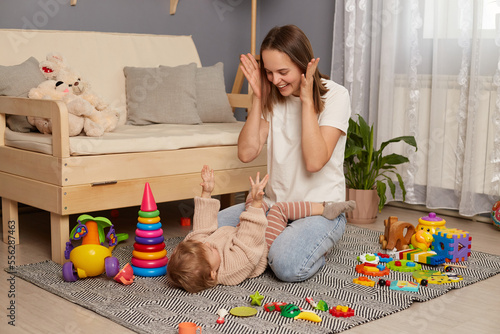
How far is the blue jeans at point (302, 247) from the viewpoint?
182 cm

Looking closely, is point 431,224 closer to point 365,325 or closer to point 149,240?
point 365,325

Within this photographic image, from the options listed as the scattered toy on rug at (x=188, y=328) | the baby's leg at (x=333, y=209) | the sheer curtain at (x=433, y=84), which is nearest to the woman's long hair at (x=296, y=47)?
the baby's leg at (x=333, y=209)

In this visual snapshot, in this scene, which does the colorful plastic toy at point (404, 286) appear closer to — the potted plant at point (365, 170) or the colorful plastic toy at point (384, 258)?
the colorful plastic toy at point (384, 258)

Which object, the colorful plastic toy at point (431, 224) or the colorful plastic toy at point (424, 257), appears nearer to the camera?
the colorful plastic toy at point (424, 257)

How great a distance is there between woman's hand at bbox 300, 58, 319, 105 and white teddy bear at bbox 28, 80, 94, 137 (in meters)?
0.82

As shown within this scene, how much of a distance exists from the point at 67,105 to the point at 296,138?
847 mm

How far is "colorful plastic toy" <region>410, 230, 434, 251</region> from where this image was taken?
214 centimetres

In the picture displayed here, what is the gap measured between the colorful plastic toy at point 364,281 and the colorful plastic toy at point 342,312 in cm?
25

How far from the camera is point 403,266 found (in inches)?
79.5

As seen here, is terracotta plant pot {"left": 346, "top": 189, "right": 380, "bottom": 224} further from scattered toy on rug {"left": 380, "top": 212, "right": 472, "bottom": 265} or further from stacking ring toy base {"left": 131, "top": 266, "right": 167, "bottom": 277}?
stacking ring toy base {"left": 131, "top": 266, "right": 167, "bottom": 277}

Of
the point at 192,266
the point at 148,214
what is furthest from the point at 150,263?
the point at 192,266

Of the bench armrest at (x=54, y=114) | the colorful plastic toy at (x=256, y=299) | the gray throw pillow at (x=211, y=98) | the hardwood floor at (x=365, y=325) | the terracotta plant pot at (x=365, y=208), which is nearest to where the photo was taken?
the hardwood floor at (x=365, y=325)

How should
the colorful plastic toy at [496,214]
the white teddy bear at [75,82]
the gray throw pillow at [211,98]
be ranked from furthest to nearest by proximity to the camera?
the gray throw pillow at [211,98], the colorful plastic toy at [496,214], the white teddy bear at [75,82]

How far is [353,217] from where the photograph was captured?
2783 millimetres
